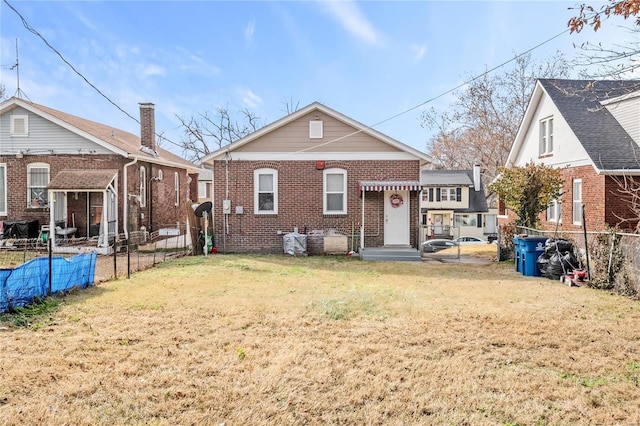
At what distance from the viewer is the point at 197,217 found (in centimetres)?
1664

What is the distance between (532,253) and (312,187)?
7504mm

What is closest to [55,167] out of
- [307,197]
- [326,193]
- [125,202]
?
[125,202]

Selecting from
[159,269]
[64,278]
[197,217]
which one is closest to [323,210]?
[197,217]

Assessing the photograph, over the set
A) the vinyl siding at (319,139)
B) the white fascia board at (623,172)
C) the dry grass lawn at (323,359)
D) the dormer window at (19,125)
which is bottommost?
the dry grass lawn at (323,359)

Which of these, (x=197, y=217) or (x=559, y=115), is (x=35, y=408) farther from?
(x=559, y=115)

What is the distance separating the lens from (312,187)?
52.9 feet

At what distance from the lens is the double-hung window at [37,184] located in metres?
17.4

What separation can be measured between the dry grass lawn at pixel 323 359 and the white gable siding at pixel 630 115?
10034 millimetres

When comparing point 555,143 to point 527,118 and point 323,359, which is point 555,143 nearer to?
point 527,118

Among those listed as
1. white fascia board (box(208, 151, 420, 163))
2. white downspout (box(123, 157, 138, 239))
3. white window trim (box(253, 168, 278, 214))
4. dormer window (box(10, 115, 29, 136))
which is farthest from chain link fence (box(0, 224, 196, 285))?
dormer window (box(10, 115, 29, 136))

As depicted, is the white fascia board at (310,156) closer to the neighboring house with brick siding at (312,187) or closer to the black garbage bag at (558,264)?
the neighboring house with brick siding at (312,187)

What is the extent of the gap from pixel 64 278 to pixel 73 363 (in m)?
4.15

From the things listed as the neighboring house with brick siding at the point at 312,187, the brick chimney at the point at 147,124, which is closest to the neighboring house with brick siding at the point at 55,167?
the brick chimney at the point at 147,124

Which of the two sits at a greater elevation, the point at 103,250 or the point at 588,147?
the point at 588,147
